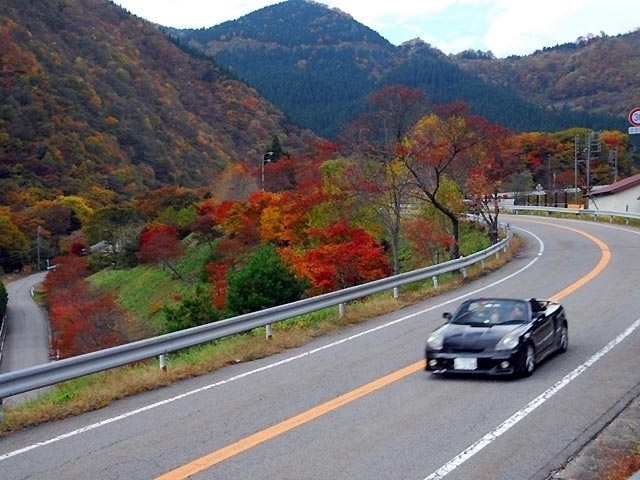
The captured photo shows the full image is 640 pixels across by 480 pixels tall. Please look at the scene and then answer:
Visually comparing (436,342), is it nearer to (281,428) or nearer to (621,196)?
(281,428)

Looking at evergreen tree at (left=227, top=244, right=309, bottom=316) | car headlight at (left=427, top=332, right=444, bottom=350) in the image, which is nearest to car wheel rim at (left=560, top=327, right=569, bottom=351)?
car headlight at (left=427, top=332, right=444, bottom=350)

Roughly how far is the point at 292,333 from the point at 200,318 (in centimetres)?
1546

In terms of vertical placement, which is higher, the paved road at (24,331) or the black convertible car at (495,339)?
the black convertible car at (495,339)

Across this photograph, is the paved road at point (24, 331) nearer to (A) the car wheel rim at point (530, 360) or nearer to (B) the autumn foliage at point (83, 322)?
(B) the autumn foliage at point (83, 322)

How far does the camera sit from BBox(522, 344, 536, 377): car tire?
1113cm

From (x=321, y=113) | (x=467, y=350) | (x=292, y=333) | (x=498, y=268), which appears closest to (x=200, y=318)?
(x=498, y=268)

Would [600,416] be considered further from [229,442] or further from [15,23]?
[15,23]

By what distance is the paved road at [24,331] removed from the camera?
49062 mm

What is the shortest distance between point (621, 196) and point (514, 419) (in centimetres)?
6046

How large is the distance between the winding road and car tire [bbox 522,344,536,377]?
0.49ft

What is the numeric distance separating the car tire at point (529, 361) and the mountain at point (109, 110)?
95.5 metres

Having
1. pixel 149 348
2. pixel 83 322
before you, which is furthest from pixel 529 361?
pixel 83 322

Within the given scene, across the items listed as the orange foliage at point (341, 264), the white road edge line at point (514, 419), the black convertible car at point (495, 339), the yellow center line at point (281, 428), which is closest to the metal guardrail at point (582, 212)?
the orange foliage at point (341, 264)

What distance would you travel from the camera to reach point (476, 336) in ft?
37.3
